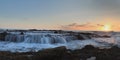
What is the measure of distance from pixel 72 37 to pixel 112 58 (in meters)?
26.9

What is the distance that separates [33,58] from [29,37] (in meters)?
23.5

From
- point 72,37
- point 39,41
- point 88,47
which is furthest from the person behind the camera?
point 72,37

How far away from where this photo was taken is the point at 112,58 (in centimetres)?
1370

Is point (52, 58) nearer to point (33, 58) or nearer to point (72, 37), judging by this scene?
point (33, 58)

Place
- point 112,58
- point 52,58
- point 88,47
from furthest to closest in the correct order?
1. point 88,47
2. point 112,58
3. point 52,58

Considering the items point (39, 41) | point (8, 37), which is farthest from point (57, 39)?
point (8, 37)

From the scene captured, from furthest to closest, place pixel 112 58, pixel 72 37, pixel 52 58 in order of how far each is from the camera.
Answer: pixel 72 37 < pixel 112 58 < pixel 52 58

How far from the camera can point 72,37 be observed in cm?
4053

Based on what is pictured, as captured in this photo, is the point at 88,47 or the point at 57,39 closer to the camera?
the point at 88,47

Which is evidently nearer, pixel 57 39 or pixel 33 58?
pixel 33 58

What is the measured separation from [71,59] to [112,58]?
240 cm

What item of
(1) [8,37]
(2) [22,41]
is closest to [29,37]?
(2) [22,41]

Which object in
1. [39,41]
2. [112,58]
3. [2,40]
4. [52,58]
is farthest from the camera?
[2,40]

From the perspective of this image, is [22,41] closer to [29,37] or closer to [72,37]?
[29,37]
